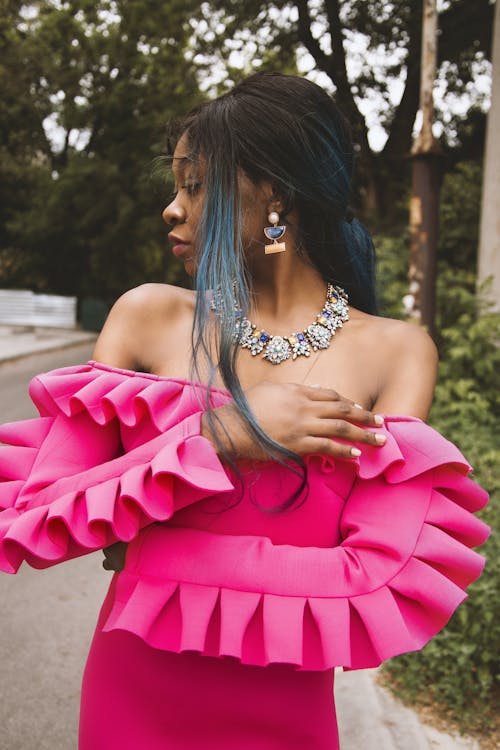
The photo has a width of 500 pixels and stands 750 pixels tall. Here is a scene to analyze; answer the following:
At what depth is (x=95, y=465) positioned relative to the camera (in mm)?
1370

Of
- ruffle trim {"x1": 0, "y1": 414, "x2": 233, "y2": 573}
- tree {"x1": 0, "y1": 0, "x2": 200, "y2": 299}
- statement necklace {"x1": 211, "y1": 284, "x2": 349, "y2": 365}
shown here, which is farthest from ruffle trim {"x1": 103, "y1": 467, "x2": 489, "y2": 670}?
tree {"x1": 0, "y1": 0, "x2": 200, "y2": 299}

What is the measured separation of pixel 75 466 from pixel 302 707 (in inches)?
26.3

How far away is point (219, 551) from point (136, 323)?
1.78 feet

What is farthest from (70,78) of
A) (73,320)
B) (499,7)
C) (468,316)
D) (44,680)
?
(44,680)

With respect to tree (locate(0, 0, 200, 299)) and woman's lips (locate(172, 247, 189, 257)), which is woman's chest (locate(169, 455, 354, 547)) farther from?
tree (locate(0, 0, 200, 299))

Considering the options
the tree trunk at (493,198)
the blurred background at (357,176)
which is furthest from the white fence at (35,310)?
the tree trunk at (493,198)

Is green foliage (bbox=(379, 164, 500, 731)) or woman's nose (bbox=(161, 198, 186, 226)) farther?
green foliage (bbox=(379, 164, 500, 731))

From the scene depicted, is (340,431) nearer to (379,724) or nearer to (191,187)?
(191,187)

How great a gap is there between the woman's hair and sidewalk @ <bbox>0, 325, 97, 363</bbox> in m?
12.3

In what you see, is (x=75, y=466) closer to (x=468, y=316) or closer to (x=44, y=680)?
(x=44, y=680)

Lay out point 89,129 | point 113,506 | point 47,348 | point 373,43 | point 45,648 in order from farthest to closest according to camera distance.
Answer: point 89,129, point 47,348, point 373,43, point 45,648, point 113,506

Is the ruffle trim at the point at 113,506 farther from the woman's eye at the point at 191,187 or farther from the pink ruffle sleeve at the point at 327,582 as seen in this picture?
the woman's eye at the point at 191,187

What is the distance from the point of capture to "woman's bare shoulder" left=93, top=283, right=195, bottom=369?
151 centimetres

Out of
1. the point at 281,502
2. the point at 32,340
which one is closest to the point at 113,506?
the point at 281,502
